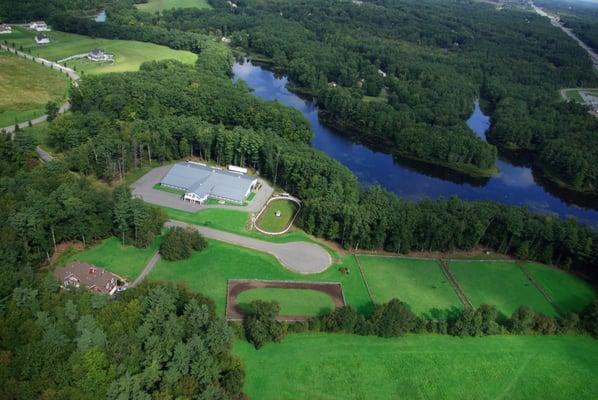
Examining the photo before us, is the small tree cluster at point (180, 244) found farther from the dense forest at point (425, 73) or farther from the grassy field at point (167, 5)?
the grassy field at point (167, 5)

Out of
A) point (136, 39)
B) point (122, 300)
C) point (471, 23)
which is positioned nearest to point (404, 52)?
point (471, 23)

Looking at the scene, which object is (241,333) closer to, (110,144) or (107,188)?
(107,188)

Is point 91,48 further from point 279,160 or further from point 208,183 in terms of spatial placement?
point 279,160

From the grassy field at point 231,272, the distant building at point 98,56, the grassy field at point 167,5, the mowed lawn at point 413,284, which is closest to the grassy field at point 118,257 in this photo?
the grassy field at point 231,272

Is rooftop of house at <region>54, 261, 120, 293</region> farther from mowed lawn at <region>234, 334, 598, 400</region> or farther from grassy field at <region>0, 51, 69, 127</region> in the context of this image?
grassy field at <region>0, 51, 69, 127</region>

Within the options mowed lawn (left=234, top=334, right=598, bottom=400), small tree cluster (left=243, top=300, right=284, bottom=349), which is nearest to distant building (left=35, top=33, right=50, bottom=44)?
small tree cluster (left=243, top=300, right=284, bottom=349)

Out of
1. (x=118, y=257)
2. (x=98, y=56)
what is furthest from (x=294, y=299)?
(x=98, y=56)
